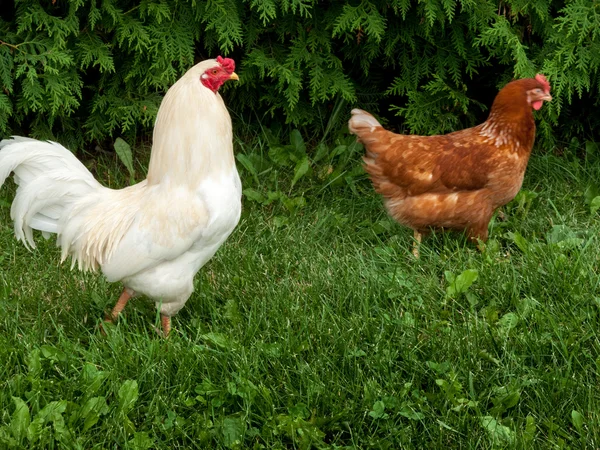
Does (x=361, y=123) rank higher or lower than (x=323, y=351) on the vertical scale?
higher

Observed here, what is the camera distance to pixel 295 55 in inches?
205

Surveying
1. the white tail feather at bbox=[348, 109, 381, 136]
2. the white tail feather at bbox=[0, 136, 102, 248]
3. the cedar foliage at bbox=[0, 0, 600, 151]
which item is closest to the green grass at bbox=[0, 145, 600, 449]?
the white tail feather at bbox=[0, 136, 102, 248]

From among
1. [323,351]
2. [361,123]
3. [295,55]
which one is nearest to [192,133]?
[323,351]

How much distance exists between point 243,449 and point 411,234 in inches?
80.0

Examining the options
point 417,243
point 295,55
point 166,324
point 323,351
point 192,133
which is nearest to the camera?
point 192,133

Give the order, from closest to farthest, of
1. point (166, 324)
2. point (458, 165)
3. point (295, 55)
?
point (166, 324) < point (458, 165) < point (295, 55)

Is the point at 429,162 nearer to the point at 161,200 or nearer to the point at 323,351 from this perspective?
the point at 323,351

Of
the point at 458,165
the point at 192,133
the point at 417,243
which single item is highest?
the point at 192,133

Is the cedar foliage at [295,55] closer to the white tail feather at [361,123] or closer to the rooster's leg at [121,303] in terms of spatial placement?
the white tail feather at [361,123]

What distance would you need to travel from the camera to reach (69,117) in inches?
214

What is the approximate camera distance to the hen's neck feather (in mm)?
3453

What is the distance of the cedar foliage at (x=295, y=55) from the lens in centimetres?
491

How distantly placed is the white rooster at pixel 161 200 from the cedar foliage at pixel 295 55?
1416 mm

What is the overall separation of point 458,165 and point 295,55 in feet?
4.62
